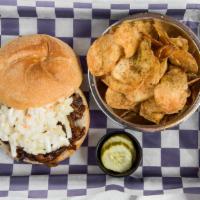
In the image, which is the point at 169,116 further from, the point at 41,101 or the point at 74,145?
the point at 41,101

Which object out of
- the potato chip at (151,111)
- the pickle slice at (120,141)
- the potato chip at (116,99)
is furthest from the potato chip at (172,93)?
the pickle slice at (120,141)

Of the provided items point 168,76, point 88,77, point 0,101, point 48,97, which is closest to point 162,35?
point 168,76

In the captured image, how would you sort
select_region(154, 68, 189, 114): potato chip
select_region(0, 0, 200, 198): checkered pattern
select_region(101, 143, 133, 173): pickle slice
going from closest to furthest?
1. select_region(154, 68, 189, 114): potato chip
2. select_region(101, 143, 133, 173): pickle slice
3. select_region(0, 0, 200, 198): checkered pattern

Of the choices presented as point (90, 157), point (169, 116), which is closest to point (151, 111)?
point (169, 116)

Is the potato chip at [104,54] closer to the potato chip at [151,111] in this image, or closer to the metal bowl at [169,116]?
the metal bowl at [169,116]

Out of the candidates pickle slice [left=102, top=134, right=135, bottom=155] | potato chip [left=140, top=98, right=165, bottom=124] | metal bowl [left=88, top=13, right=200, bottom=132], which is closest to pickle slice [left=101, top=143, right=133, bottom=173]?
pickle slice [left=102, top=134, right=135, bottom=155]

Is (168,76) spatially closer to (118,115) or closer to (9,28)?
(118,115)

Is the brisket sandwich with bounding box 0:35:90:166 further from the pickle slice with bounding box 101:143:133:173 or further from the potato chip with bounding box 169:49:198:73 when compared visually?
the potato chip with bounding box 169:49:198:73

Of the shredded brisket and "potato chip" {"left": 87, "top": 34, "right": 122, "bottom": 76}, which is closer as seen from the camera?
"potato chip" {"left": 87, "top": 34, "right": 122, "bottom": 76}
